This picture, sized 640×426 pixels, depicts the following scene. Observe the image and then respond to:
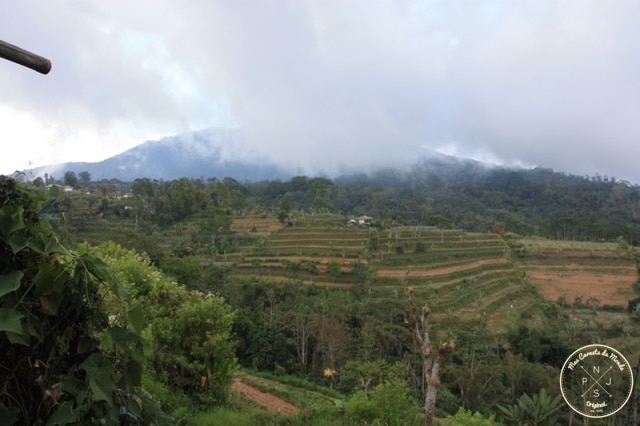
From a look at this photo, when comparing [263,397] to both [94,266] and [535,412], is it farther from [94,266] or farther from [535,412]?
[94,266]

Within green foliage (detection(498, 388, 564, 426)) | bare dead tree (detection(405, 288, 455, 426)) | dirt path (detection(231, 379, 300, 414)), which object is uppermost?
bare dead tree (detection(405, 288, 455, 426))

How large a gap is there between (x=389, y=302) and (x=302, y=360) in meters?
5.47

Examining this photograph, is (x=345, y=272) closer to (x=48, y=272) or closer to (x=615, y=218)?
(x=48, y=272)

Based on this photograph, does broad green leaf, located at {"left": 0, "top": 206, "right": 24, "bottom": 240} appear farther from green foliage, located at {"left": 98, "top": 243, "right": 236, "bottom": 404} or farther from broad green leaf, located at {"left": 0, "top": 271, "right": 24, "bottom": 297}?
green foliage, located at {"left": 98, "top": 243, "right": 236, "bottom": 404}

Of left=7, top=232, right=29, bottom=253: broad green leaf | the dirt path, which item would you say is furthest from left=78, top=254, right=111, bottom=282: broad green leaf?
the dirt path

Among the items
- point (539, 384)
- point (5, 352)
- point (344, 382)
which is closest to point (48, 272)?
point (5, 352)

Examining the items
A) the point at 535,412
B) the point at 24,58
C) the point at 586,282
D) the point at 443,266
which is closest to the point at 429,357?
the point at 535,412

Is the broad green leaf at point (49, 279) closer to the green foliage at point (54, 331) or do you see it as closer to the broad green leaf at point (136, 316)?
the green foliage at point (54, 331)

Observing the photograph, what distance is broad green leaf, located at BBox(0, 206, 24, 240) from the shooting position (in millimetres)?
874

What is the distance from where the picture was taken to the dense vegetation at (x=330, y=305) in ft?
20.6

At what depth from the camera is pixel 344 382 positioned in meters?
14.7

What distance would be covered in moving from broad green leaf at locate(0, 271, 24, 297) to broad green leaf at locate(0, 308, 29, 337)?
0.12ft

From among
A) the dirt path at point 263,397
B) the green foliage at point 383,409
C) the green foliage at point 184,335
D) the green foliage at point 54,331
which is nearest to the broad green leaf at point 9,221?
the green foliage at point 54,331

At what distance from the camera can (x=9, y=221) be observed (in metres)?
0.88
